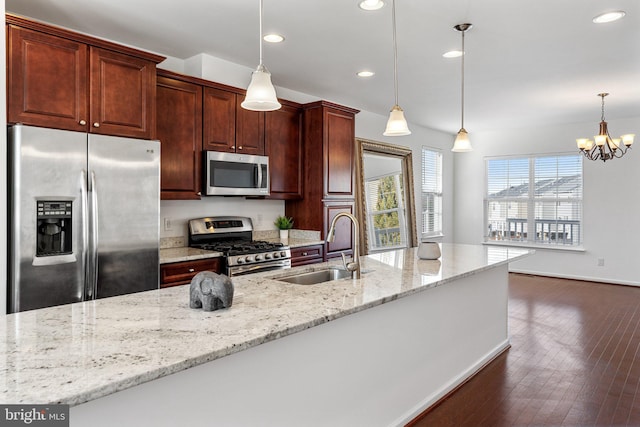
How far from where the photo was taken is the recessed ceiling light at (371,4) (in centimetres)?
282

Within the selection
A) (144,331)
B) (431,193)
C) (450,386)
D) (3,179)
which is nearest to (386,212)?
(431,193)

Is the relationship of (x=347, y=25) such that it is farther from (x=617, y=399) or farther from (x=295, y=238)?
(x=617, y=399)

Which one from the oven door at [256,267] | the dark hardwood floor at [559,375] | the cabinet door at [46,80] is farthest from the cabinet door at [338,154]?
the cabinet door at [46,80]

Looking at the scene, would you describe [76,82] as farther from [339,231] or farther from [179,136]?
[339,231]

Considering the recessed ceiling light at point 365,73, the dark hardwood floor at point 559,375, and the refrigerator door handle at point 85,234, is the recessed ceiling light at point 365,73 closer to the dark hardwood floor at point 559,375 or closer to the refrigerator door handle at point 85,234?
the refrigerator door handle at point 85,234

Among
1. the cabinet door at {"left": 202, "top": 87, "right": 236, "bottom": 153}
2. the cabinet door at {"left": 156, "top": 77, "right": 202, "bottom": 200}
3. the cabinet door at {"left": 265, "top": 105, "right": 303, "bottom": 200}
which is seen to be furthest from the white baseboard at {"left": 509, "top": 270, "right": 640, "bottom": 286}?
the cabinet door at {"left": 156, "top": 77, "right": 202, "bottom": 200}

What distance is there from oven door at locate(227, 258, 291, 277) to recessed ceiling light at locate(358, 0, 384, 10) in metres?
2.19

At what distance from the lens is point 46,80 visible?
8.75 feet

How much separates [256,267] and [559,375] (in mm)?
2573

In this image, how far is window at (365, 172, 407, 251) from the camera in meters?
6.48

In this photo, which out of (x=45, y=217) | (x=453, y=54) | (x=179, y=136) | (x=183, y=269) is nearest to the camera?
(x=45, y=217)

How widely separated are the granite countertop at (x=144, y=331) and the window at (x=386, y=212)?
418cm

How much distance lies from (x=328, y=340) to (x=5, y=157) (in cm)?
212

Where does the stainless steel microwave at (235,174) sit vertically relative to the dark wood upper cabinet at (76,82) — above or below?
below
